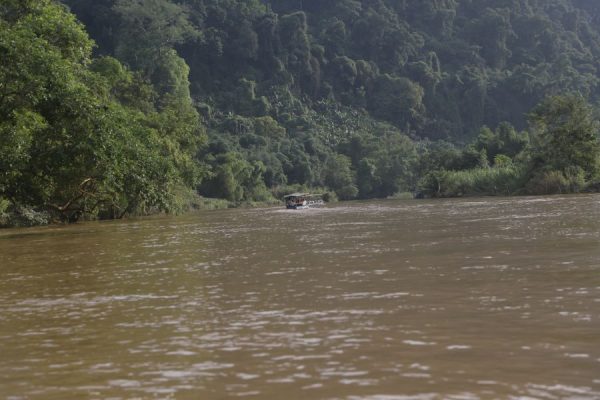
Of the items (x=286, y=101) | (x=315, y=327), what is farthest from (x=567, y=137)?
(x=286, y=101)

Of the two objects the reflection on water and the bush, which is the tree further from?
the reflection on water

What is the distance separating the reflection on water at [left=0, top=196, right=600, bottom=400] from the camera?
434 centimetres

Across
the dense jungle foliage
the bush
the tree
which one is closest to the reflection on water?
the dense jungle foliage

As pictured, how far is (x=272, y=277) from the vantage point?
363 inches

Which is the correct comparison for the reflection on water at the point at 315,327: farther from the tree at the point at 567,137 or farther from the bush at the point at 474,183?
the bush at the point at 474,183

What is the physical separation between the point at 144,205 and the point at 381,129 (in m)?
81.9

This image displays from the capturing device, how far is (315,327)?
19.3 ft

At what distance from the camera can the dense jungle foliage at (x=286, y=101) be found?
72.7 ft

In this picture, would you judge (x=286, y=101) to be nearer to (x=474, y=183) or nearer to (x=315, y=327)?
(x=474, y=183)

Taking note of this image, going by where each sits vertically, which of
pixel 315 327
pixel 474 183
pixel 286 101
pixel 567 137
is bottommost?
pixel 315 327

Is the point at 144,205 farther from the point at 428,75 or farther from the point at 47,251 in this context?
the point at 428,75

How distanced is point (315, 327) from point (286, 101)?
4406 inches

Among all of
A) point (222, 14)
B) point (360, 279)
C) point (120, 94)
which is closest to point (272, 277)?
point (360, 279)

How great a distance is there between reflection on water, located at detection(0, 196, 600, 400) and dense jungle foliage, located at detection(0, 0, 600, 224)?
11.7m
